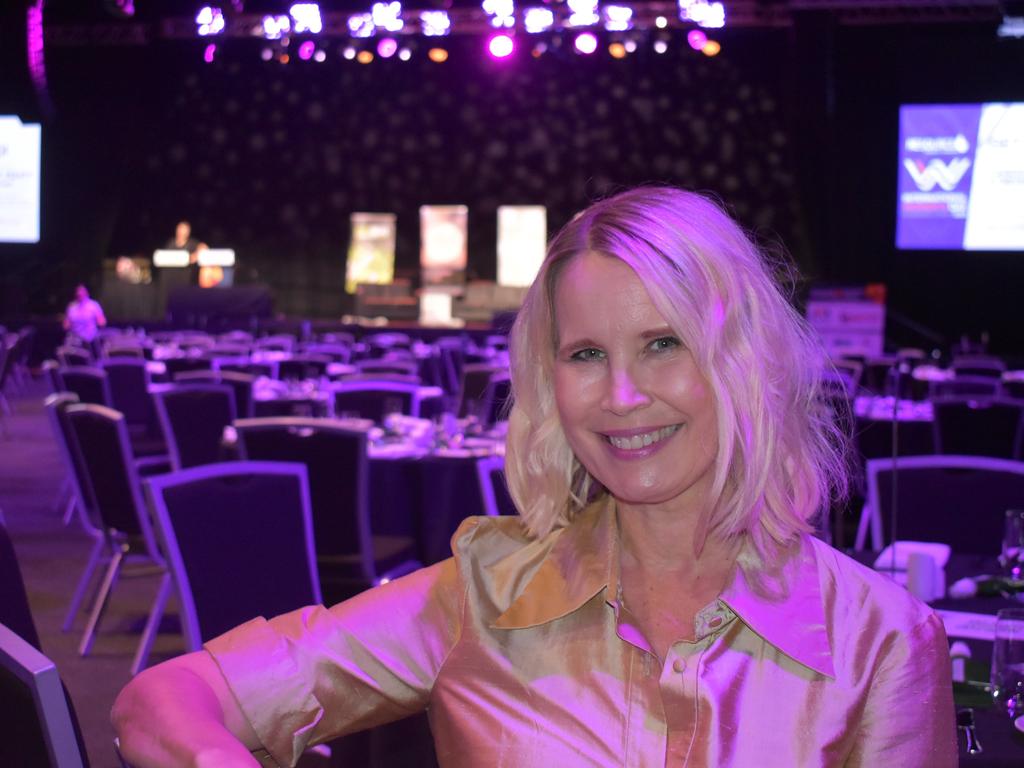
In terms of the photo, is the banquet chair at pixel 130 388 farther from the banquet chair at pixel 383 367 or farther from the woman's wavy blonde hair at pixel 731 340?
the woman's wavy blonde hair at pixel 731 340

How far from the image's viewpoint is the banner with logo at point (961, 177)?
551 inches

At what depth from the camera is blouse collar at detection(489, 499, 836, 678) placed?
50.9 inches

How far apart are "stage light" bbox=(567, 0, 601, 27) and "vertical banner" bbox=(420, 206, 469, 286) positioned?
7069 mm

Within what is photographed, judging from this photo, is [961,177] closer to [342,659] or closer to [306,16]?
[306,16]

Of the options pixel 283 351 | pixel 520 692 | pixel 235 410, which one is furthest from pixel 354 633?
pixel 283 351

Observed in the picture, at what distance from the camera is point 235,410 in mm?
6055

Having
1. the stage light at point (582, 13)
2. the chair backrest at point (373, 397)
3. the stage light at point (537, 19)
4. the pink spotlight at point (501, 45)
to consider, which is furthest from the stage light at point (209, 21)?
the chair backrest at point (373, 397)

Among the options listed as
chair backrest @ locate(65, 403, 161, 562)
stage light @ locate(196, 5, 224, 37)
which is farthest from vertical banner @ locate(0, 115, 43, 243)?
chair backrest @ locate(65, 403, 161, 562)

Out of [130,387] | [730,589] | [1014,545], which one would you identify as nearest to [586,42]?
[130,387]

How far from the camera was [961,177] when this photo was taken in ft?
46.7

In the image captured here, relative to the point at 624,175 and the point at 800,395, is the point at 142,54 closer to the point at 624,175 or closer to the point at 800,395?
the point at 624,175

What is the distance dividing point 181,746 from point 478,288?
17277mm

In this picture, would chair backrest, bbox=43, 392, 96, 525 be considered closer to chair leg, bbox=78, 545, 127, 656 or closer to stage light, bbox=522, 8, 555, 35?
chair leg, bbox=78, 545, 127, 656

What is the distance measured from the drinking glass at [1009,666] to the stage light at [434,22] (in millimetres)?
12493
